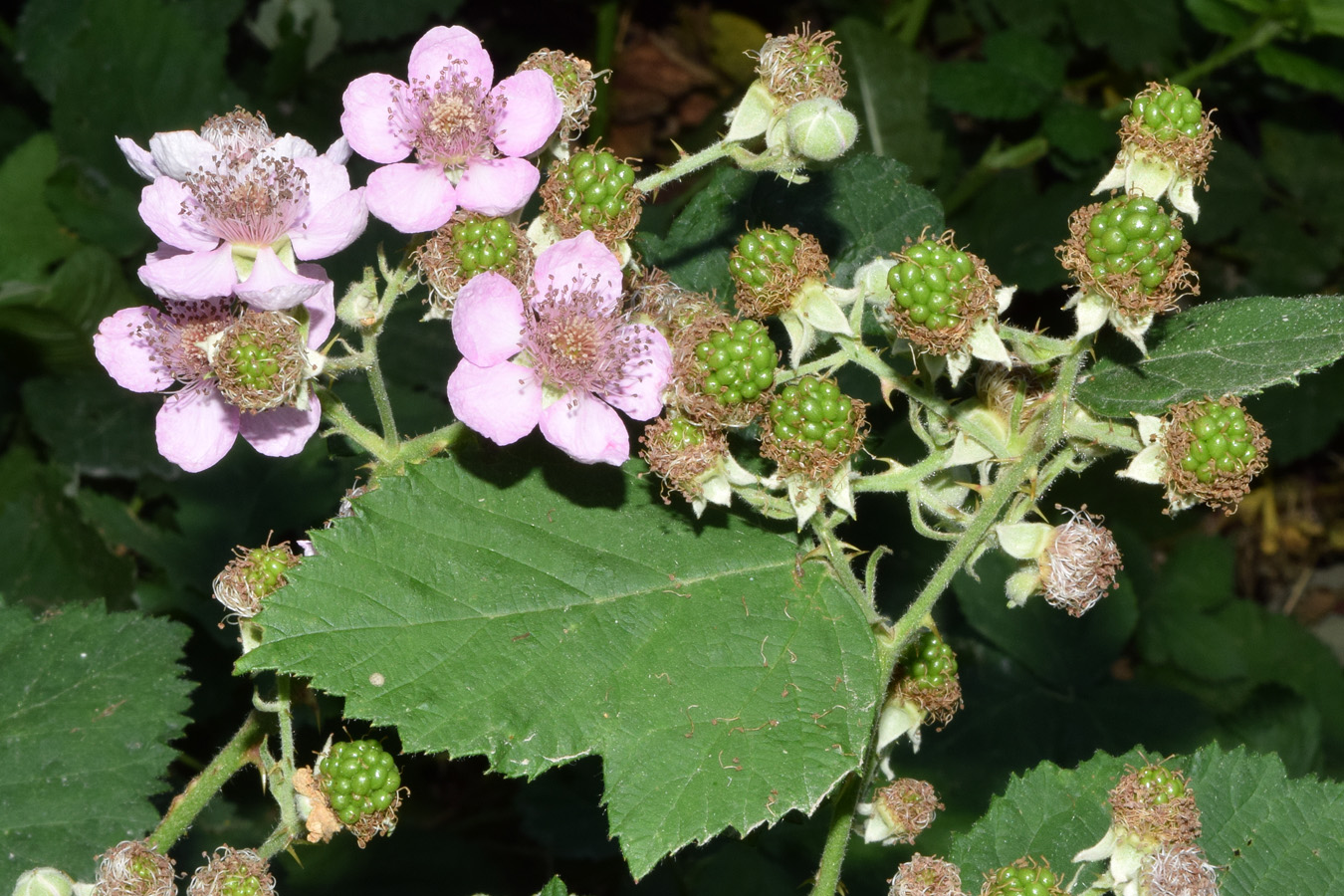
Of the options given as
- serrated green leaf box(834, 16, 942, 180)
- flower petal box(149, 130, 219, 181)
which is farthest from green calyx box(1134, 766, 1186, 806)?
serrated green leaf box(834, 16, 942, 180)

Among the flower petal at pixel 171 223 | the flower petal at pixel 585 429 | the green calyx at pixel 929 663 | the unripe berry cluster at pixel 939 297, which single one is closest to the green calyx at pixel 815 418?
the unripe berry cluster at pixel 939 297

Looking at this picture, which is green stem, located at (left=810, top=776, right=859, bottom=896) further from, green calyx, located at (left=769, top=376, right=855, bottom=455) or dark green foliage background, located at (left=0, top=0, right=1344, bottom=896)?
dark green foliage background, located at (left=0, top=0, right=1344, bottom=896)

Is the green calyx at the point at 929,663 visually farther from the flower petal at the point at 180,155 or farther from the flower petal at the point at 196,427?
the flower petal at the point at 180,155

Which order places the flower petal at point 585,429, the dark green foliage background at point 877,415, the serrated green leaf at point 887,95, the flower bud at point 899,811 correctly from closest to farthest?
1. the flower petal at point 585,429
2. the flower bud at point 899,811
3. the dark green foliage background at point 877,415
4. the serrated green leaf at point 887,95

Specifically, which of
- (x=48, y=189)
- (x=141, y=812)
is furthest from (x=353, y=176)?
(x=141, y=812)

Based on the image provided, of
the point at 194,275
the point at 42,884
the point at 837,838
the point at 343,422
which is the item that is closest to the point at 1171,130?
the point at 837,838

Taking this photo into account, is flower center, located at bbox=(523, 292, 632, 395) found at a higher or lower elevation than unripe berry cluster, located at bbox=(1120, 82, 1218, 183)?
lower

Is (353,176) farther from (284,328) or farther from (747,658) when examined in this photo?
(747,658)
